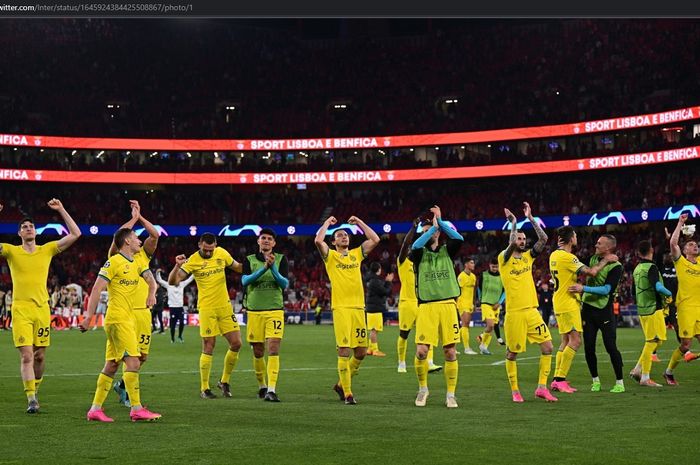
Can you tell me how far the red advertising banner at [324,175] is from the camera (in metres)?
63.8

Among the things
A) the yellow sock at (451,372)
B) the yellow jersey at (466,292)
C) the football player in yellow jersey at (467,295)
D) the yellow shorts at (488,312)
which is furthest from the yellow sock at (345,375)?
the yellow jersey at (466,292)

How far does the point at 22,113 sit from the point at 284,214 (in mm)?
20953

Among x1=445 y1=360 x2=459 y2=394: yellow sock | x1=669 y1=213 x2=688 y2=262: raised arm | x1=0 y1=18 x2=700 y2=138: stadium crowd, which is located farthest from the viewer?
x1=0 y1=18 x2=700 y2=138: stadium crowd

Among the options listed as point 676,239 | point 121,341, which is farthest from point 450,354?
point 676,239

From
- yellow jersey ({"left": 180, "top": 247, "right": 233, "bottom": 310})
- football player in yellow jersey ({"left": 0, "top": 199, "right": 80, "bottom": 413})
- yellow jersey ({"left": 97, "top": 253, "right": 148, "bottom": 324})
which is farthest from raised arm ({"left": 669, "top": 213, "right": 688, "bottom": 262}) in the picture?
football player in yellow jersey ({"left": 0, "top": 199, "right": 80, "bottom": 413})

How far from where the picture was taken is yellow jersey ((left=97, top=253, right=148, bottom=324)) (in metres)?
12.1

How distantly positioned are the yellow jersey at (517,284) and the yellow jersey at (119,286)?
19.5 ft

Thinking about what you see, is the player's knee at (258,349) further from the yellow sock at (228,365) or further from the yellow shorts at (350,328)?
the yellow shorts at (350,328)

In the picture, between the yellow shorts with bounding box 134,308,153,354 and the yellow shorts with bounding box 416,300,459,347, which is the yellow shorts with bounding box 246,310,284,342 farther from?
the yellow shorts with bounding box 416,300,459,347

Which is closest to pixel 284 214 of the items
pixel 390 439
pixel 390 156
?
pixel 390 156

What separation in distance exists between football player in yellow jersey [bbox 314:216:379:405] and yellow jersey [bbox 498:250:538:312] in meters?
2.23

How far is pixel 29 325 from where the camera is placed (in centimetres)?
1290

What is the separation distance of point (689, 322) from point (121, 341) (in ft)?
33.4

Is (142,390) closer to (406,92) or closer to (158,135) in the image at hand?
(158,135)
